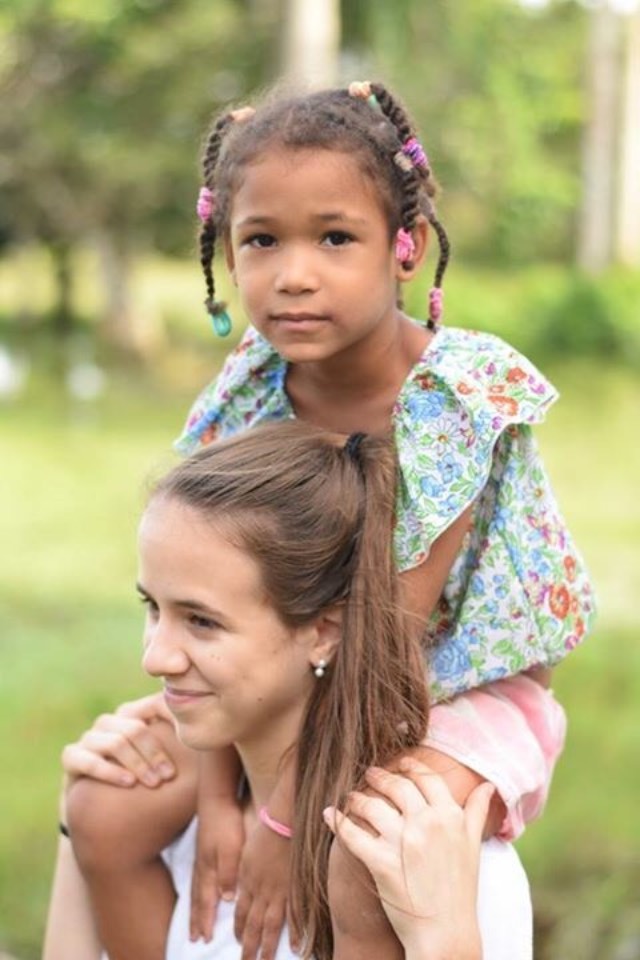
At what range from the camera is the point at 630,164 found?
1184 cm

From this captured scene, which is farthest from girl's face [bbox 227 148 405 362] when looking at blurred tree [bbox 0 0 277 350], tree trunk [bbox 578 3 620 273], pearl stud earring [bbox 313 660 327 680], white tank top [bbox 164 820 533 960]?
tree trunk [bbox 578 3 620 273]

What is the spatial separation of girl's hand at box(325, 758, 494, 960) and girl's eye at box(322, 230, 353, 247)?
800 millimetres

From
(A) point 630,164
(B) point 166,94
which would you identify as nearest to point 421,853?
(B) point 166,94

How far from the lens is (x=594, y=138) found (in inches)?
472

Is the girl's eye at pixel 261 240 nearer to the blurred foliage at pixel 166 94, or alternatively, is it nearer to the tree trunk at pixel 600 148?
the blurred foliage at pixel 166 94

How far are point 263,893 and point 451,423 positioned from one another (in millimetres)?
788

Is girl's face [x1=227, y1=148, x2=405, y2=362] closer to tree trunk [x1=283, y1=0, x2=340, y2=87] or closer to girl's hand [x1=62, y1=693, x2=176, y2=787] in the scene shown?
girl's hand [x1=62, y1=693, x2=176, y2=787]

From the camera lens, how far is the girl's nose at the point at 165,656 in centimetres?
240

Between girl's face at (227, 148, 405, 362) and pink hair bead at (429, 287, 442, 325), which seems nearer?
girl's face at (227, 148, 405, 362)

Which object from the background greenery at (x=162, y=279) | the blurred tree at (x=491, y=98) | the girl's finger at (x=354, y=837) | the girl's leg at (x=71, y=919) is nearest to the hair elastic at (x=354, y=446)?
the girl's finger at (x=354, y=837)

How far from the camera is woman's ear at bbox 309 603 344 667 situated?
8.14 feet

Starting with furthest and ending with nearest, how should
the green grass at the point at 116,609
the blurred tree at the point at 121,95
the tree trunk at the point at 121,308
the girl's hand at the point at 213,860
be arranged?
the tree trunk at the point at 121,308, the blurred tree at the point at 121,95, the green grass at the point at 116,609, the girl's hand at the point at 213,860

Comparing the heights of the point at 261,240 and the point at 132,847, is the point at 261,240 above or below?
above

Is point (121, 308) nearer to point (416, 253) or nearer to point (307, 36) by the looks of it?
point (307, 36)
